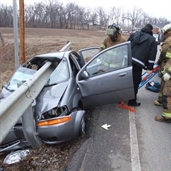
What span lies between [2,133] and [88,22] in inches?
3801

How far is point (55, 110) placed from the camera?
11.3 ft

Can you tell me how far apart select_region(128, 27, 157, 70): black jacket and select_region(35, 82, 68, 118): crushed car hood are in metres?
1.67

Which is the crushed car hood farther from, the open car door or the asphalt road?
the asphalt road

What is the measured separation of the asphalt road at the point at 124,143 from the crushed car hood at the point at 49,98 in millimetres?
813

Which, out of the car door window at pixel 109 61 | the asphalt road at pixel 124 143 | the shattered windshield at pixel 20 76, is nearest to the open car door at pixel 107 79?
the car door window at pixel 109 61

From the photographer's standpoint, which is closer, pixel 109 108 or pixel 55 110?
pixel 55 110

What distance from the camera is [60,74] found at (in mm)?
A: 4348

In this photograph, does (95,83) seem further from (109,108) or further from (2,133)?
(2,133)

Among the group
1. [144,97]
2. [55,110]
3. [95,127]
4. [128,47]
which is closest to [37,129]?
[55,110]

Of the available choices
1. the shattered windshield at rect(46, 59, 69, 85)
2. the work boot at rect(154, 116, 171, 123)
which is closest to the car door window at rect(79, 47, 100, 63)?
the shattered windshield at rect(46, 59, 69, 85)

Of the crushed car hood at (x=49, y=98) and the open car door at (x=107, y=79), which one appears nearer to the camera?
the crushed car hood at (x=49, y=98)

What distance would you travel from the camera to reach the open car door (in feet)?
13.9

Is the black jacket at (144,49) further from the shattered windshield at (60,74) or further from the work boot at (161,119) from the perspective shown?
the shattered windshield at (60,74)

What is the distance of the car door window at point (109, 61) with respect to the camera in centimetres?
437
